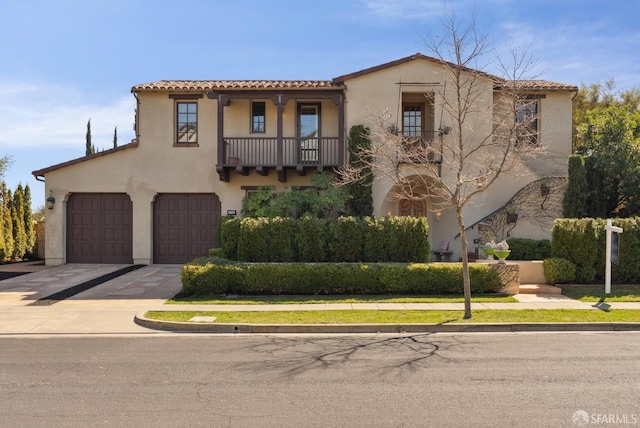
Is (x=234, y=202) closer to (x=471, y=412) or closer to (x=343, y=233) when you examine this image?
(x=343, y=233)

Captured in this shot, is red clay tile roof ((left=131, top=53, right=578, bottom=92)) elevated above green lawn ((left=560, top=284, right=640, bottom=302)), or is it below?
above

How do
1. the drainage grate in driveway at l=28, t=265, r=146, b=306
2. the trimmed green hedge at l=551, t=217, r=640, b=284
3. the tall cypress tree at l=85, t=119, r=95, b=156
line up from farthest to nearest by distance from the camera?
1. the tall cypress tree at l=85, t=119, r=95, b=156
2. the trimmed green hedge at l=551, t=217, r=640, b=284
3. the drainage grate in driveway at l=28, t=265, r=146, b=306

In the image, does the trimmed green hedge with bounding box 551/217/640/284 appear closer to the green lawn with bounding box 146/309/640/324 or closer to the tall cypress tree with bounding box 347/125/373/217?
the green lawn with bounding box 146/309/640/324

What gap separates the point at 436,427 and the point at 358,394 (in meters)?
1.15

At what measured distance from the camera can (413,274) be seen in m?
12.6

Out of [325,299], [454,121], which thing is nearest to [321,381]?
[325,299]

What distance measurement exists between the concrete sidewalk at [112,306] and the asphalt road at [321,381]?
2.41 ft

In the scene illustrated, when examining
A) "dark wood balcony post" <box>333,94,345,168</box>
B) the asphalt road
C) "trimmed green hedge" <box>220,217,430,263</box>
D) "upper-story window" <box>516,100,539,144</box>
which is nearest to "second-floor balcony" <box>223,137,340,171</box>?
"dark wood balcony post" <box>333,94,345,168</box>

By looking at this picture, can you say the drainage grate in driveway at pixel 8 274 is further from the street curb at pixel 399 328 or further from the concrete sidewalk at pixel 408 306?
the street curb at pixel 399 328

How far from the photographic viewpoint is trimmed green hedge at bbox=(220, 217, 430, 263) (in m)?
13.9

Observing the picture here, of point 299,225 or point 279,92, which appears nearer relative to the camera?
point 299,225

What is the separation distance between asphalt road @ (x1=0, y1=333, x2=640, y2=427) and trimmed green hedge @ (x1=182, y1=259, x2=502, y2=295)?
403 cm

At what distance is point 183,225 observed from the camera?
62.5ft

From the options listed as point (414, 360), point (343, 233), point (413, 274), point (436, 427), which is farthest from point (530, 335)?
point (343, 233)
